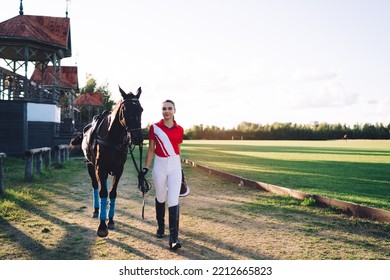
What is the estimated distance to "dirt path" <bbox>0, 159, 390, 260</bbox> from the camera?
4.81 m

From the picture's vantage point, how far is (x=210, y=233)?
5836 millimetres

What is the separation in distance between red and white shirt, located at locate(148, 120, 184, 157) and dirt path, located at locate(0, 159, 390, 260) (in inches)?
56.8

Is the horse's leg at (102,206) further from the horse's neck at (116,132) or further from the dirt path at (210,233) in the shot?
the horse's neck at (116,132)

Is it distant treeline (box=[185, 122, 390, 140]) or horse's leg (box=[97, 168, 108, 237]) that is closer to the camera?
horse's leg (box=[97, 168, 108, 237])

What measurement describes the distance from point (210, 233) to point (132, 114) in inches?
98.4

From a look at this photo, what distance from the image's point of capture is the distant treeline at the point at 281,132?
275ft

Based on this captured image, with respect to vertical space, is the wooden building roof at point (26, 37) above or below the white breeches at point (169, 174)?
above

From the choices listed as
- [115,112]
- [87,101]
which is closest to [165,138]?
[115,112]

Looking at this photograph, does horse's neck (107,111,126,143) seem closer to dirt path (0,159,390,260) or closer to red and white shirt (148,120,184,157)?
red and white shirt (148,120,184,157)

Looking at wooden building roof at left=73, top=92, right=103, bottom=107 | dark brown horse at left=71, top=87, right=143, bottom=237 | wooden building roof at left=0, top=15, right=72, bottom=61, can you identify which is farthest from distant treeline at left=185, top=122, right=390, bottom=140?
dark brown horse at left=71, top=87, right=143, bottom=237

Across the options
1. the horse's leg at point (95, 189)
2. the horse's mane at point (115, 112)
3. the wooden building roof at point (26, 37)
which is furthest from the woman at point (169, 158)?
the wooden building roof at point (26, 37)

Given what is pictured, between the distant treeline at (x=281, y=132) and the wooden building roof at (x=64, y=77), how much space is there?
47.3m
